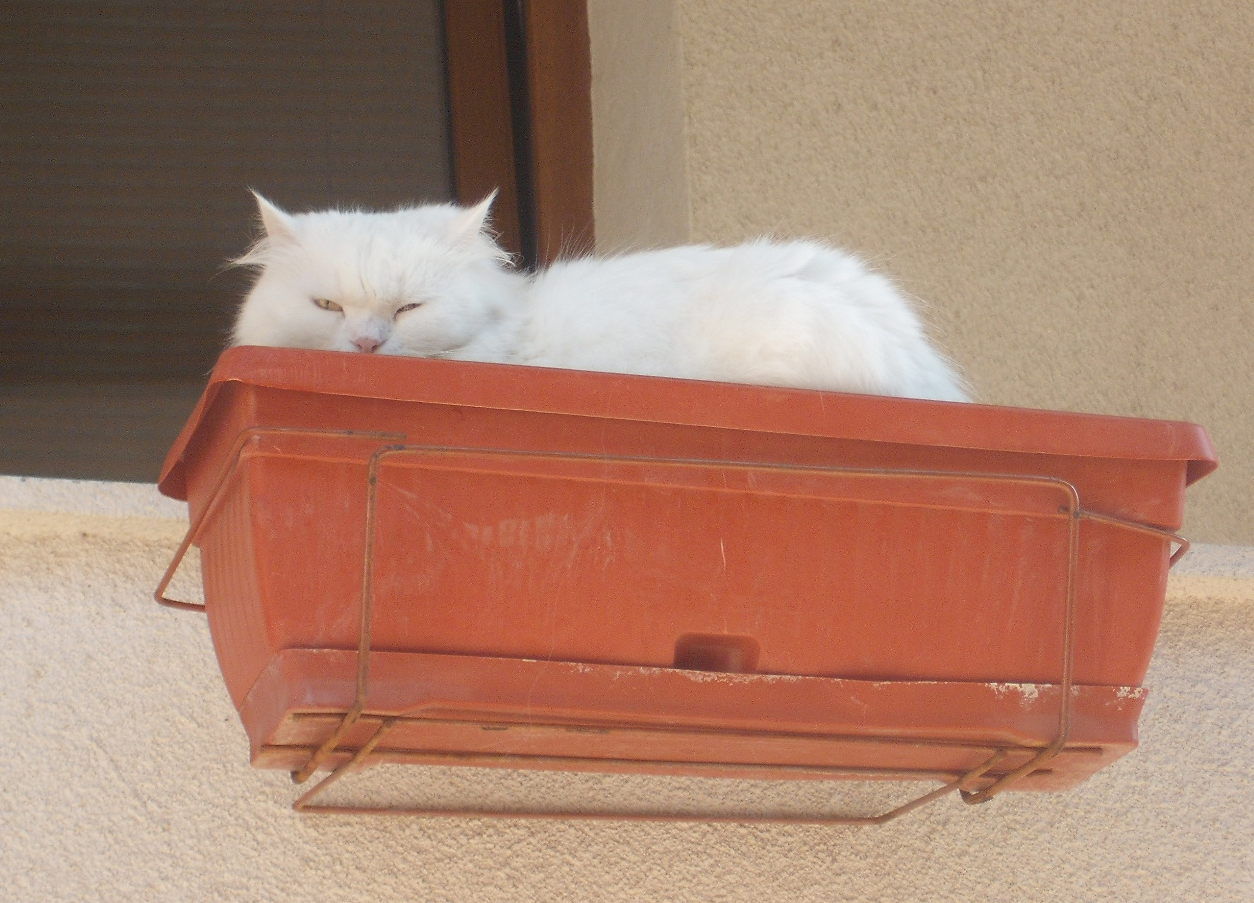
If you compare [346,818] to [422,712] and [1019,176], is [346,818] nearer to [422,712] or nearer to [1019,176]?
[422,712]

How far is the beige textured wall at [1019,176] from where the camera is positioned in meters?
1.68

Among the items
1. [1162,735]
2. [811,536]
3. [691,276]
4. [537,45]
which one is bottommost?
[1162,735]

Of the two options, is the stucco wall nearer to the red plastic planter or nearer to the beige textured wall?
the red plastic planter

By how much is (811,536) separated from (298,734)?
39 centimetres

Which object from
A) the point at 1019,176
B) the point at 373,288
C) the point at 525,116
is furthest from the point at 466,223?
the point at 1019,176

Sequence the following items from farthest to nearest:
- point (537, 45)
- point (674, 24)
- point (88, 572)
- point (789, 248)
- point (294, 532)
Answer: point (537, 45)
point (674, 24)
point (88, 572)
point (789, 248)
point (294, 532)

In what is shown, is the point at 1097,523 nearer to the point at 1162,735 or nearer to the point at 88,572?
the point at 1162,735

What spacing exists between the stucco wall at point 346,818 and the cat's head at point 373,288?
0.27 metres

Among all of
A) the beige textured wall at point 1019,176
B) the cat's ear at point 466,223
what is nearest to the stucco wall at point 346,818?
the cat's ear at point 466,223

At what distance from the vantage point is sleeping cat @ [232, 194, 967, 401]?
3.49 feet

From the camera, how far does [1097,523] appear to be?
948 mm

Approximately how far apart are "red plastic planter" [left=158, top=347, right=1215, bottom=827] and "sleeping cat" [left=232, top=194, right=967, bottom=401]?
16 cm

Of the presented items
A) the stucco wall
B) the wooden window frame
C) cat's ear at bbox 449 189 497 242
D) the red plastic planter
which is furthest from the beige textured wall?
the red plastic planter

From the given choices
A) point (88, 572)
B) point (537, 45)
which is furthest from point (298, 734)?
A: point (537, 45)
